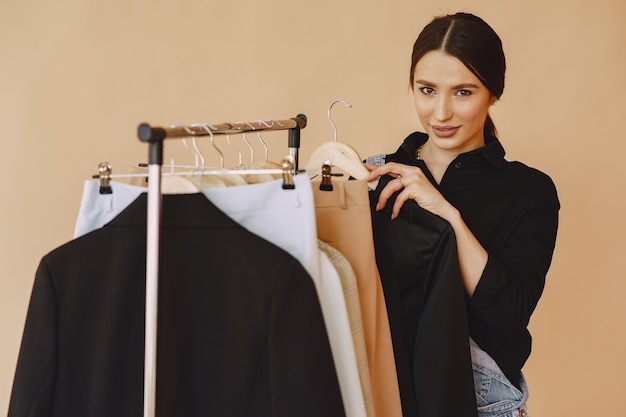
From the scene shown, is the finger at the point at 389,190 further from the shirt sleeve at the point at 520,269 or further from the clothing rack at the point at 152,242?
the clothing rack at the point at 152,242

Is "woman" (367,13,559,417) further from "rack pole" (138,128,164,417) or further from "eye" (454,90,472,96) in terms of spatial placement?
"rack pole" (138,128,164,417)

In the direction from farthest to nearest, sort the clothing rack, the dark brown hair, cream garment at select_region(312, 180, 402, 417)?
1. the dark brown hair
2. cream garment at select_region(312, 180, 402, 417)
3. the clothing rack

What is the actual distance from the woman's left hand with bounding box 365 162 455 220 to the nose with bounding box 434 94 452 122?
0.79 feet

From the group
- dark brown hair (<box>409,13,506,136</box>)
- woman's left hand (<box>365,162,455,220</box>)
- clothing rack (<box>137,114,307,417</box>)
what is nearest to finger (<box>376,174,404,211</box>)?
woman's left hand (<box>365,162,455,220</box>)

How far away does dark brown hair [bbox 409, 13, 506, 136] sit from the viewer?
175cm

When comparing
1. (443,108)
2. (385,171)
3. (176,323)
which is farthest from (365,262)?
(443,108)

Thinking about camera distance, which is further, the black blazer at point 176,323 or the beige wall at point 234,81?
the beige wall at point 234,81

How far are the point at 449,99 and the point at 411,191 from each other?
332 millimetres

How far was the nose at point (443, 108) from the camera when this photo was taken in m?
1.78

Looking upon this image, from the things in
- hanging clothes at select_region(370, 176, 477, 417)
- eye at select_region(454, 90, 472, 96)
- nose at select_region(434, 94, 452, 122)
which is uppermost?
eye at select_region(454, 90, 472, 96)

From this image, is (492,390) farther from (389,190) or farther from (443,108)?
(443,108)

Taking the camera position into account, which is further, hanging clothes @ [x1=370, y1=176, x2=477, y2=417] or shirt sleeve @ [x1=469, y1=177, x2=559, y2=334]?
shirt sleeve @ [x1=469, y1=177, x2=559, y2=334]

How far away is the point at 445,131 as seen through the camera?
6.07 ft

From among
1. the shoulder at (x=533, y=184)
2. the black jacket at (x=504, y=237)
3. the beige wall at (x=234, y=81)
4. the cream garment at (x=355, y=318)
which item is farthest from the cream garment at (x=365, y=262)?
the beige wall at (x=234, y=81)
